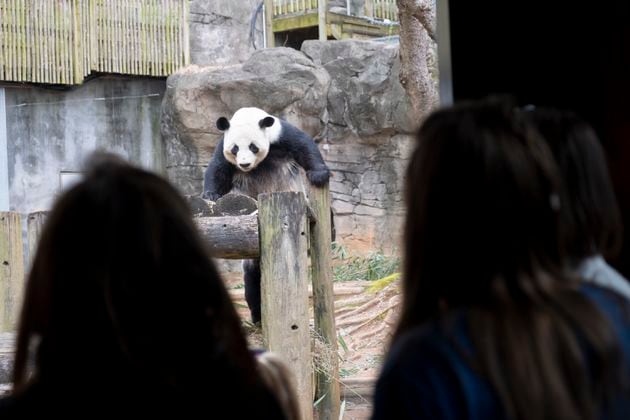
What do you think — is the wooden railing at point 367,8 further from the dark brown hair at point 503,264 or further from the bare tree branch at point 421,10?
the dark brown hair at point 503,264

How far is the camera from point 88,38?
1297 centimetres

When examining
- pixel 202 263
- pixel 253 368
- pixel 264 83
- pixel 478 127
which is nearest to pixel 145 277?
pixel 202 263

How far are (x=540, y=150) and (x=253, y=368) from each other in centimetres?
49

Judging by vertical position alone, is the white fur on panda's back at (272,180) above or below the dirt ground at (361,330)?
above

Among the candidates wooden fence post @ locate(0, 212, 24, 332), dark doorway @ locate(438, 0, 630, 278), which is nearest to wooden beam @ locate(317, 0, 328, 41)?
wooden fence post @ locate(0, 212, 24, 332)

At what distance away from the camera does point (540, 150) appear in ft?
3.65

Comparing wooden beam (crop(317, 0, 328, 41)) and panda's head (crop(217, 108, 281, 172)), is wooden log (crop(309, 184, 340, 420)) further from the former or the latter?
wooden beam (crop(317, 0, 328, 41))

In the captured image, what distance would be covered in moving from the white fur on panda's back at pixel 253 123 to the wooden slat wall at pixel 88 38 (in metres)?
5.29

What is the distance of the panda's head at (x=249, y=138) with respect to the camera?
7.96 metres

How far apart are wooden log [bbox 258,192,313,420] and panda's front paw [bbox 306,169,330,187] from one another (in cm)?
268

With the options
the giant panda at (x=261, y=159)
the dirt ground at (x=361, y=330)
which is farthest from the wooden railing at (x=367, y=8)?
the dirt ground at (x=361, y=330)

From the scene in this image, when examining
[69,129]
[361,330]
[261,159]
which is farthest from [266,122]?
[69,129]

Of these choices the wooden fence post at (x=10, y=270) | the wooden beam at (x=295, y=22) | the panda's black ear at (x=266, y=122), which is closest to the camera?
the wooden fence post at (x=10, y=270)

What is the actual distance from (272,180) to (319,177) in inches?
37.0
